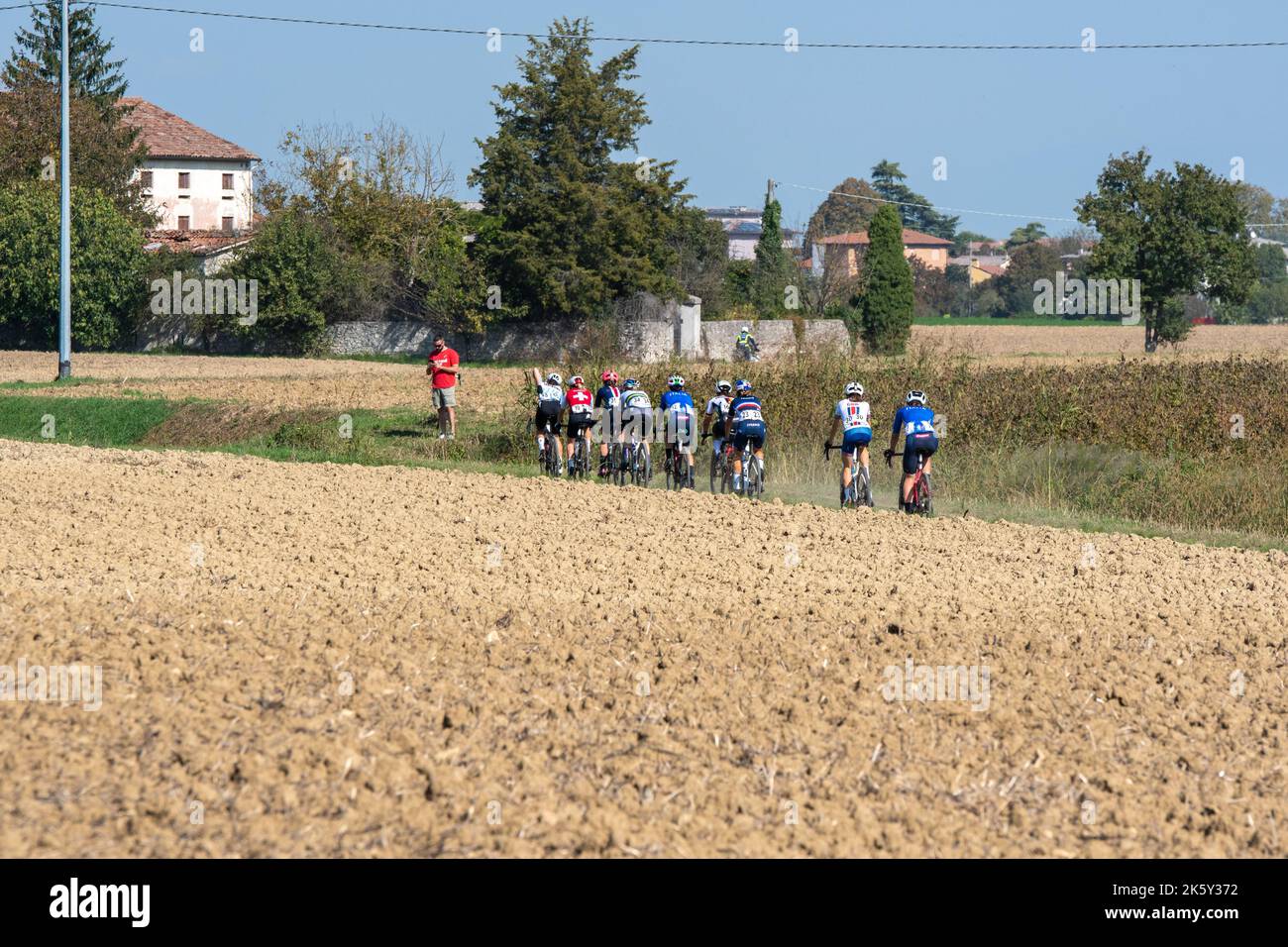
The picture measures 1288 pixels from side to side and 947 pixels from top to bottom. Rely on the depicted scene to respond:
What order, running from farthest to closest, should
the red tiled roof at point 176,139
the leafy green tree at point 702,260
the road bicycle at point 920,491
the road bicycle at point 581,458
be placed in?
the red tiled roof at point 176,139
the leafy green tree at point 702,260
the road bicycle at point 581,458
the road bicycle at point 920,491

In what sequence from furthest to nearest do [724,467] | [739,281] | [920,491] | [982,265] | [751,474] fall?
[982,265] → [739,281] → [724,467] → [751,474] → [920,491]

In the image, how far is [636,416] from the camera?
69.7ft

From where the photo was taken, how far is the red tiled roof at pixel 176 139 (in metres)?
88.8

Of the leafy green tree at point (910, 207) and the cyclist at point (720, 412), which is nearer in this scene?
the cyclist at point (720, 412)

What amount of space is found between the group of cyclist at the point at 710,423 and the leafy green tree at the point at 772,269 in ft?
141

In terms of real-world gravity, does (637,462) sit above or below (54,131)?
below

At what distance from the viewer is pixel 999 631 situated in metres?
11.5

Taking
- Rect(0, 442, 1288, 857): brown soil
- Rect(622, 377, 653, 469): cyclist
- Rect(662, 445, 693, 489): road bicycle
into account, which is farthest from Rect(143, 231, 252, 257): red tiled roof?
Rect(0, 442, 1288, 857): brown soil

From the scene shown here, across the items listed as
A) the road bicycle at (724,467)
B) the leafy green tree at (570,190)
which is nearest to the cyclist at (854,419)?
the road bicycle at (724,467)

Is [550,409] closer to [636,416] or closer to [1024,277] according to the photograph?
[636,416]

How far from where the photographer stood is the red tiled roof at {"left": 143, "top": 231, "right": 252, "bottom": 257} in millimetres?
63719

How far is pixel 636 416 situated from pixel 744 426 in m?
1.87

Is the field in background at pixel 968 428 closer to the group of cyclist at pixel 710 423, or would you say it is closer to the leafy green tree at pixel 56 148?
the group of cyclist at pixel 710 423

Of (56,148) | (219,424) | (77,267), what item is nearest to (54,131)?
(56,148)
